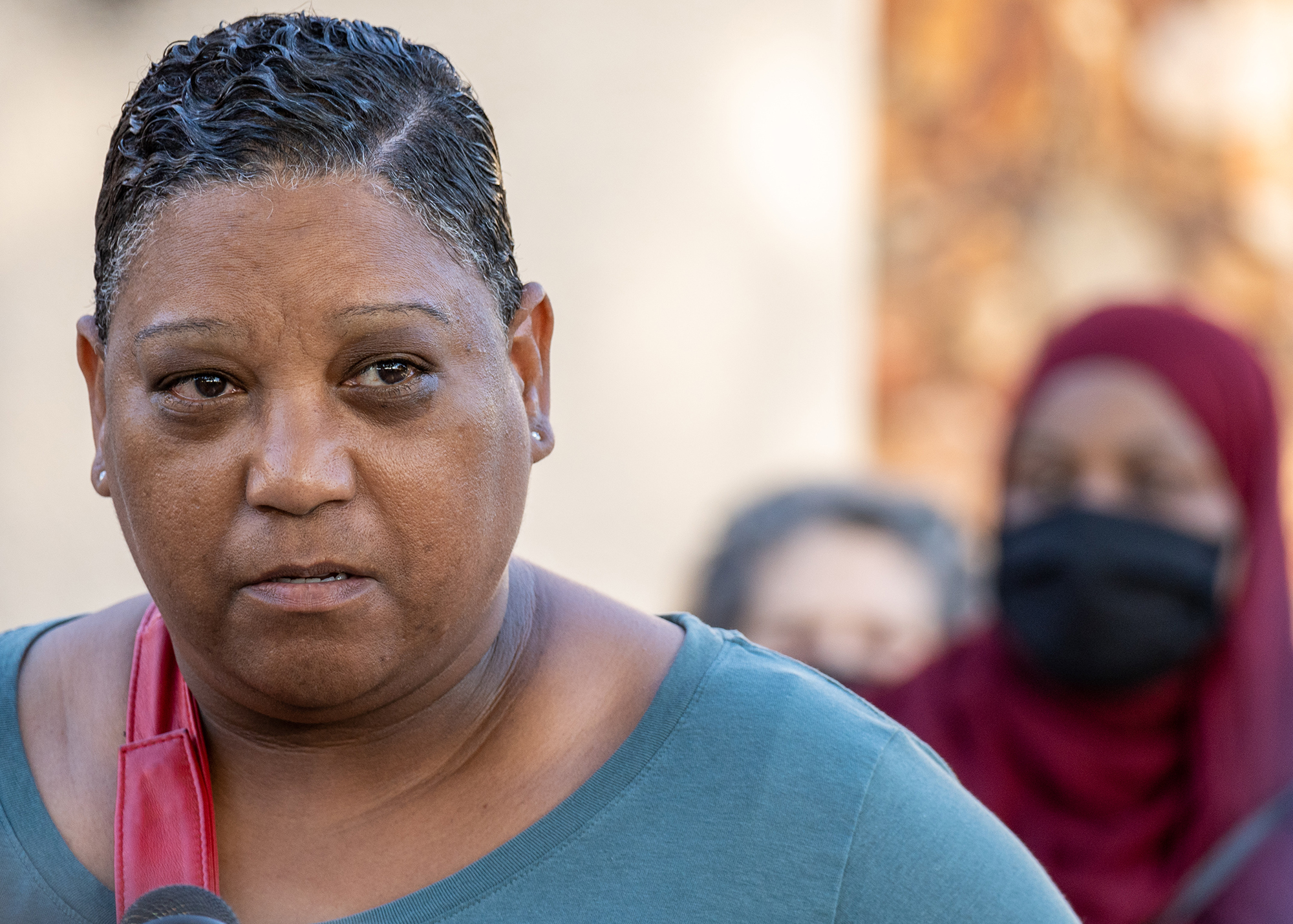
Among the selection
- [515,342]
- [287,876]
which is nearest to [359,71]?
[515,342]

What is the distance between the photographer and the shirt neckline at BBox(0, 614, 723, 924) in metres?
1.36

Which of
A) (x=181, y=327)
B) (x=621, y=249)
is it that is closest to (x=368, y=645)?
(x=181, y=327)

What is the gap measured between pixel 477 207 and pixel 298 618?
1.21 feet

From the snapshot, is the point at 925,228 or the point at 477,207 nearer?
the point at 477,207

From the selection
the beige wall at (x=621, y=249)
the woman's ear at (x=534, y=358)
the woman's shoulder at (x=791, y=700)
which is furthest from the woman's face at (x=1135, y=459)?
the woman's ear at (x=534, y=358)

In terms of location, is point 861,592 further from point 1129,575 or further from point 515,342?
point 515,342

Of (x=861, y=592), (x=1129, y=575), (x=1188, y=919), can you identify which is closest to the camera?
(x=1188, y=919)

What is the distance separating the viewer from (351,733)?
4.67 ft

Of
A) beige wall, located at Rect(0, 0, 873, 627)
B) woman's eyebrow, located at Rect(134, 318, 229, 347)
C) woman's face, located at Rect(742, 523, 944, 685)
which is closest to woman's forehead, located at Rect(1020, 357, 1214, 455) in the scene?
woman's face, located at Rect(742, 523, 944, 685)

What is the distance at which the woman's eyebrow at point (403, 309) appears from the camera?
1.25 meters

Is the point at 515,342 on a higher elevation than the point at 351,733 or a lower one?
higher

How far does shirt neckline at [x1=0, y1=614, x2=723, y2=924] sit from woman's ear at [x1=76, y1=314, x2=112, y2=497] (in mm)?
284

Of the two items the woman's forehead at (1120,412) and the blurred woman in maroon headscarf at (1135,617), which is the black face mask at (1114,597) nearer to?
the blurred woman in maroon headscarf at (1135,617)

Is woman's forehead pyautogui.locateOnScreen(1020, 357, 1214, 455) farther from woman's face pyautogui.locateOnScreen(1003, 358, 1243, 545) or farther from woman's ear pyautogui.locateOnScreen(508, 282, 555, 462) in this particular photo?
woman's ear pyautogui.locateOnScreen(508, 282, 555, 462)
